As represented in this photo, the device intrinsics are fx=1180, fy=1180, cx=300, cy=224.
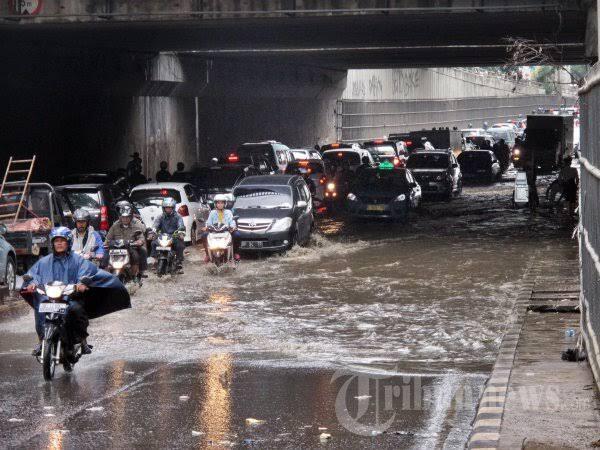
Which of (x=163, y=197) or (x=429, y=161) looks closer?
(x=163, y=197)

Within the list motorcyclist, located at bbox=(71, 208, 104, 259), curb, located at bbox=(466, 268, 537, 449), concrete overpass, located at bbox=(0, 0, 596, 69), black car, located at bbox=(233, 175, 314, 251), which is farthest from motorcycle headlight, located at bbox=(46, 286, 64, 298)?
concrete overpass, located at bbox=(0, 0, 596, 69)

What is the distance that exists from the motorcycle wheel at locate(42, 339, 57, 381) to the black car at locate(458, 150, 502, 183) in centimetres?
4264

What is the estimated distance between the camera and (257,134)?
197ft

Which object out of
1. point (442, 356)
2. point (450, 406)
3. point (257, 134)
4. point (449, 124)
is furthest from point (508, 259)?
point (449, 124)

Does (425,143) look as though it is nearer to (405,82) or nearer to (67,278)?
(405,82)

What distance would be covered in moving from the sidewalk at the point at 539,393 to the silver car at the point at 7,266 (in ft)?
28.6

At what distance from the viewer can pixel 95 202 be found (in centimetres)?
2511

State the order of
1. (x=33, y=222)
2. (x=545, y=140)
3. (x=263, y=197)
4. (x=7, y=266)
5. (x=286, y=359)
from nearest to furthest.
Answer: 1. (x=286, y=359)
2. (x=7, y=266)
3. (x=33, y=222)
4. (x=263, y=197)
5. (x=545, y=140)

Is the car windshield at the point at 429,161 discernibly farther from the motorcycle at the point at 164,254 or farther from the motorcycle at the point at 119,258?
the motorcycle at the point at 119,258

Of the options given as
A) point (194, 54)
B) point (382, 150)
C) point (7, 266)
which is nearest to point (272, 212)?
point (7, 266)

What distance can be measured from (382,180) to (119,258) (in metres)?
16.6

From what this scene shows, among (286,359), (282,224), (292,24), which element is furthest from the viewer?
(292,24)

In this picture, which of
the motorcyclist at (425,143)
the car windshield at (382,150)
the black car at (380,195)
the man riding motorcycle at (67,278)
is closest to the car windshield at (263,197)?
the black car at (380,195)

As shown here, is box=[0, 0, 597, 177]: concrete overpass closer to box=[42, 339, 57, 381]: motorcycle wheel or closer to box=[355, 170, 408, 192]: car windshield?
box=[355, 170, 408, 192]: car windshield
